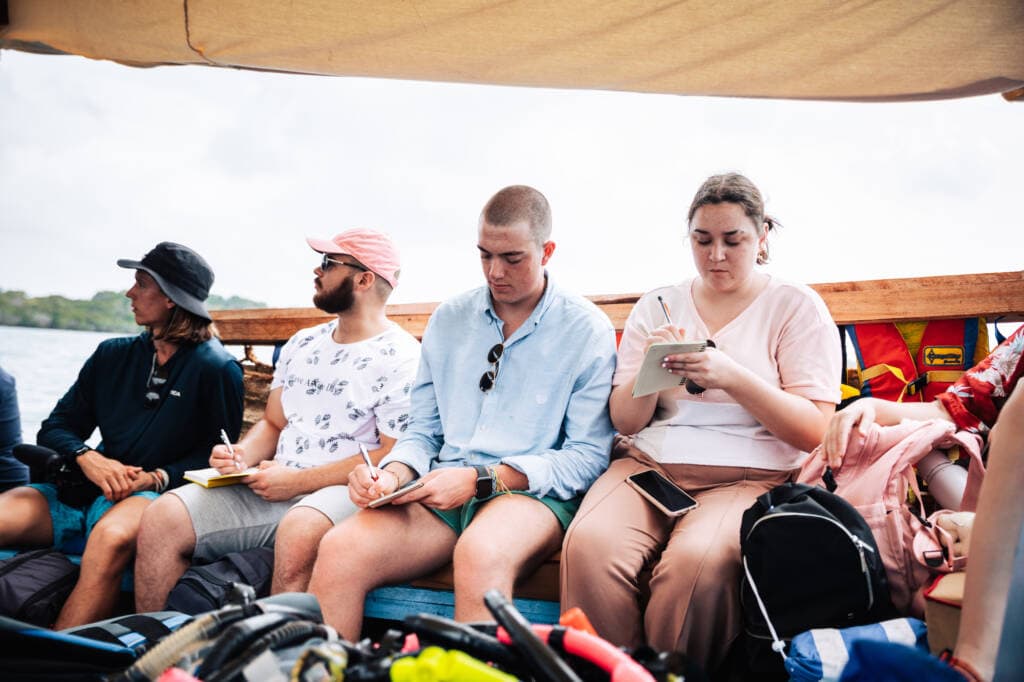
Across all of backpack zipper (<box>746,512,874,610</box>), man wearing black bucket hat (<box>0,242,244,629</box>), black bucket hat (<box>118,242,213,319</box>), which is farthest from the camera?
black bucket hat (<box>118,242,213,319</box>)

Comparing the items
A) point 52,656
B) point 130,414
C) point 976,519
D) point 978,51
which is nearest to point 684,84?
point 978,51

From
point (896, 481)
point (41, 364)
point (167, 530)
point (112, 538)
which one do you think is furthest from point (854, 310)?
point (41, 364)

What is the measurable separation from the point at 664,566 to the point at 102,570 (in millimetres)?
2083

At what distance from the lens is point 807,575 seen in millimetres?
1731

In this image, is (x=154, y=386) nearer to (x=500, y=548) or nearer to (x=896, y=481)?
(x=500, y=548)

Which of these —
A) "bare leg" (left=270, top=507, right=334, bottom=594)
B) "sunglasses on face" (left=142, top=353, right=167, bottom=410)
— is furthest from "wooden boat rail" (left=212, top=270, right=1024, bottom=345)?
"sunglasses on face" (left=142, top=353, right=167, bottom=410)

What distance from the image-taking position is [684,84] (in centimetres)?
235

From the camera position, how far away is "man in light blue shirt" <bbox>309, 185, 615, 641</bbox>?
2.21 metres

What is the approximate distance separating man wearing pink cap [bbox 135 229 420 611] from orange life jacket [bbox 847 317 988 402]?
1847mm

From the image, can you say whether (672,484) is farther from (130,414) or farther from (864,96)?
(130,414)

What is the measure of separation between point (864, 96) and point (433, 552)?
78.3 inches

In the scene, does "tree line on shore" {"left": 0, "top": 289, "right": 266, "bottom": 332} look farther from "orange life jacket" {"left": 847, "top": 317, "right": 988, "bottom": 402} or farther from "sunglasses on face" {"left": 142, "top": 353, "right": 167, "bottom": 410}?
"orange life jacket" {"left": 847, "top": 317, "right": 988, "bottom": 402}

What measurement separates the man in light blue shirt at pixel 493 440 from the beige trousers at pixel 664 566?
19 centimetres

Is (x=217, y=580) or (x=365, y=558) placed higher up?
(x=365, y=558)
